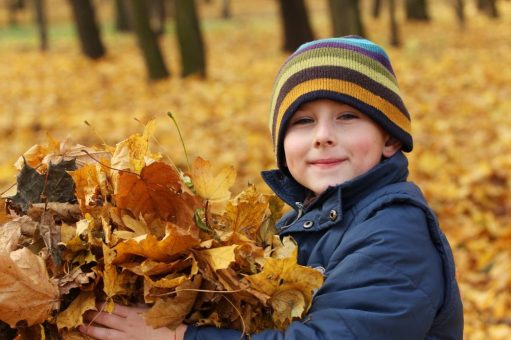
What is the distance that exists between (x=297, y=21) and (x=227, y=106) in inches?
194

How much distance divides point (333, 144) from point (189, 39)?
1014cm

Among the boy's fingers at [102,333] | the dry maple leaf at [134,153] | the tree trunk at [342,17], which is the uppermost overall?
the dry maple leaf at [134,153]

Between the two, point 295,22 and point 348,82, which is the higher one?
point 348,82

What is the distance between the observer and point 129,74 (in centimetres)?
1285

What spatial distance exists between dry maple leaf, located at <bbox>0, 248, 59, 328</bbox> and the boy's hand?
138mm

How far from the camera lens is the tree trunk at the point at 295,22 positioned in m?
13.5

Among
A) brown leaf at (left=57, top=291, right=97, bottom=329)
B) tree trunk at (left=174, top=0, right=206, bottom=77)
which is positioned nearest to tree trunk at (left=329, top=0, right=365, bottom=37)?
tree trunk at (left=174, top=0, right=206, bottom=77)

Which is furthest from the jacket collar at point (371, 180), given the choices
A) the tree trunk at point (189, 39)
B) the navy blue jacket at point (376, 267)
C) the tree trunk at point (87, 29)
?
the tree trunk at point (87, 29)

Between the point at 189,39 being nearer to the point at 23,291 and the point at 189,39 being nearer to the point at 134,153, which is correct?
the point at 134,153

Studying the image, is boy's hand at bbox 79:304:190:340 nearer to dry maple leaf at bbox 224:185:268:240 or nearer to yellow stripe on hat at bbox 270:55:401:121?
dry maple leaf at bbox 224:185:268:240

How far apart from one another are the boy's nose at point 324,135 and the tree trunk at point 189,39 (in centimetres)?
984

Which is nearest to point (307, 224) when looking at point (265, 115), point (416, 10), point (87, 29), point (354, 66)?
point (354, 66)

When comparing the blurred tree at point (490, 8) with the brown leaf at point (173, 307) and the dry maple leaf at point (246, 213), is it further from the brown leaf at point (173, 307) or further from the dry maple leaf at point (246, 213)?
the brown leaf at point (173, 307)

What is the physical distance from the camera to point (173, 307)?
5.64 ft
